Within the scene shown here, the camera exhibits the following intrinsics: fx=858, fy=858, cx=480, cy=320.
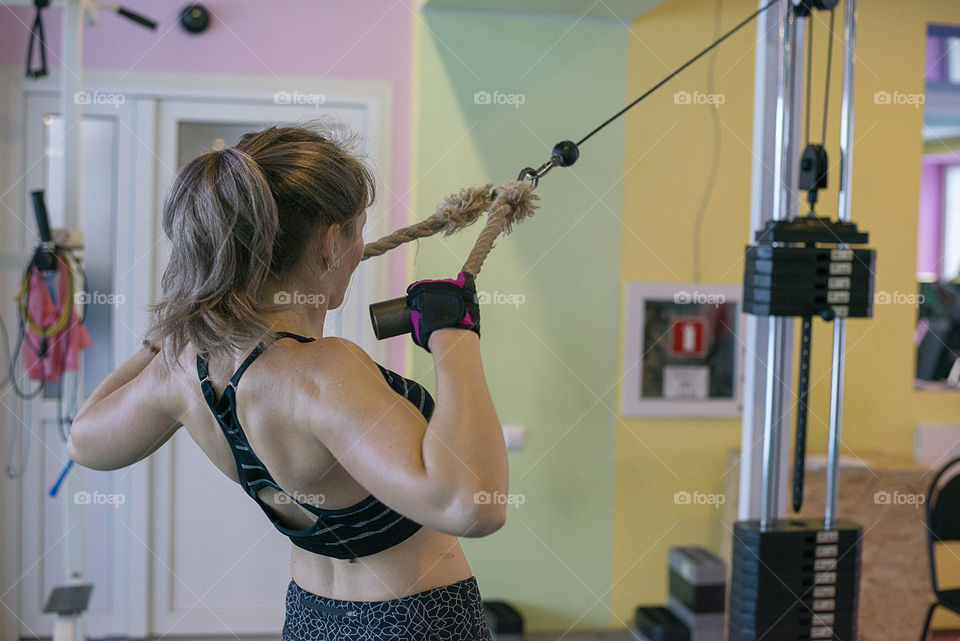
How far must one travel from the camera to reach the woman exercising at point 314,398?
853mm

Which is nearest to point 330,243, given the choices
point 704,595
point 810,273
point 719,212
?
point 810,273

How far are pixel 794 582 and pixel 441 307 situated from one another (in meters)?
0.80

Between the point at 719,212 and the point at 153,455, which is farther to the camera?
the point at 153,455

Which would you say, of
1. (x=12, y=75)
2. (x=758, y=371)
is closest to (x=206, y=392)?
(x=758, y=371)

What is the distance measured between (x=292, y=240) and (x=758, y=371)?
851 millimetres

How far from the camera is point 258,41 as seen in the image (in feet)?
10.1

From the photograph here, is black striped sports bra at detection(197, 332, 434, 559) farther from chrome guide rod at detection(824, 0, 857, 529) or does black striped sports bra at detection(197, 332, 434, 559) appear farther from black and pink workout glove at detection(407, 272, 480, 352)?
chrome guide rod at detection(824, 0, 857, 529)

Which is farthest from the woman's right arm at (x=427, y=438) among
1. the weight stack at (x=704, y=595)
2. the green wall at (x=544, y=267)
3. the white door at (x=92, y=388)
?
the white door at (x=92, y=388)

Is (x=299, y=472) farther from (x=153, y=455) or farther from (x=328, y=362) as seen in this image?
(x=153, y=455)

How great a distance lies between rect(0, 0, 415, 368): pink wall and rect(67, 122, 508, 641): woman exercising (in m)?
2.03

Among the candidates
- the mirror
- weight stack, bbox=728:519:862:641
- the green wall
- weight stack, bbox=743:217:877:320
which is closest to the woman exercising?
weight stack, bbox=728:519:862:641

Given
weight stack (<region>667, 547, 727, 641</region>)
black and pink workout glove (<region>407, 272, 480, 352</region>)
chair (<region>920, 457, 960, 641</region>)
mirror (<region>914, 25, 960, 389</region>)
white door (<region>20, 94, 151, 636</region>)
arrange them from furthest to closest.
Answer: mirror (<region>914, 25, 960, 389</region>)
white door (<region>20, 94, 151, 636</region>)
weight stack (<region>667, 547, 727, 641</region>)
chair (<region>920, 457, 960, 641</region>)
black and pink workout glove (<region>407, 272, 480, 352</region>)

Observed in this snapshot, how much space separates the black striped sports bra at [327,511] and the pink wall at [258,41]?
2.07 meters

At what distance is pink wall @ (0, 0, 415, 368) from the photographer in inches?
121
